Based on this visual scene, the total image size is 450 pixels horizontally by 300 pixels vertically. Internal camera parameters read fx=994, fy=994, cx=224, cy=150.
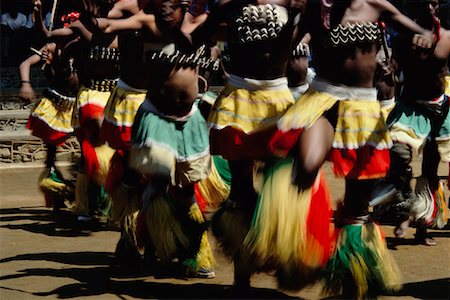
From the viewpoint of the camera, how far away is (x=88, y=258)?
7.48 metres

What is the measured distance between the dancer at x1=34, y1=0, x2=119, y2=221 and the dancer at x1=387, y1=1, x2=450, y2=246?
242 centimetres

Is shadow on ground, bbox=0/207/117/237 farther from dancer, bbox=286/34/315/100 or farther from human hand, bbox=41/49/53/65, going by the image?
dancer, bbox=286/34/315/100

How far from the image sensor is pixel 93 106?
845 cm

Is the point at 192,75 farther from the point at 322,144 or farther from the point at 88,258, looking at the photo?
the point at 88,258

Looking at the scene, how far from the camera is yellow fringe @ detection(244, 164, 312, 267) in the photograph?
534 centimetres

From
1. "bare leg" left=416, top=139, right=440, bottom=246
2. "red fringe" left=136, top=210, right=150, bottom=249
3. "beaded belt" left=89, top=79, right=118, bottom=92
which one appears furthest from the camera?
"beaded belt" left=89, top=79, right=118, bottom=92

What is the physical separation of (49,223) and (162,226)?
3111 mm

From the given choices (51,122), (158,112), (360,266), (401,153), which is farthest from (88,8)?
(51,122)

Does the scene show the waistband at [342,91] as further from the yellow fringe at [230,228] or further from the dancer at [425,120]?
the dancer at [425,120]

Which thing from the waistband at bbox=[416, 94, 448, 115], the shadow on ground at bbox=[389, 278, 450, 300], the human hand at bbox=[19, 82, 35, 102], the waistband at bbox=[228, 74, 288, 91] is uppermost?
the waistband at bbox=[228, 74, 288, 91]

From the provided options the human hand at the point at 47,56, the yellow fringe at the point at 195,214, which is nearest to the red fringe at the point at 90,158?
the human hand at the point at 47,56

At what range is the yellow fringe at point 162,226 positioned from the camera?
6301 mm

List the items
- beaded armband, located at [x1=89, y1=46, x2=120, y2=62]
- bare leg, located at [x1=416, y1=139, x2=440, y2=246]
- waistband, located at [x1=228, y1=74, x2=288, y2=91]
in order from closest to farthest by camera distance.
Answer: waistband, located at [x1=228, y1=74, x2=288, y2=91]
bare leg, located at [x1=416, y1=139, x2=440, y2=246]
beaded armband, located at [x1=89, y1=46, x2=120, y2=62]

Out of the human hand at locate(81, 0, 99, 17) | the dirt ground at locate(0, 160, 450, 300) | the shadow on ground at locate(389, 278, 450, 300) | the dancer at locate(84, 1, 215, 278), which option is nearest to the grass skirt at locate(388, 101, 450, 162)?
the dirt ground at locate(0, 160, 450, 300)
